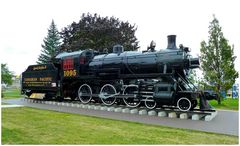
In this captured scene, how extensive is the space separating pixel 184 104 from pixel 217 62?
8.40m

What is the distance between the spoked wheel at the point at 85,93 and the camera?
49.4 feet

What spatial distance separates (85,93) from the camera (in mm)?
15312

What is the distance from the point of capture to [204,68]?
18.5m

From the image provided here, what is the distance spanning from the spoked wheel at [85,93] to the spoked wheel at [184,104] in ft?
17.6

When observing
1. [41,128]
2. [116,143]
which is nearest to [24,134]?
[41,128]

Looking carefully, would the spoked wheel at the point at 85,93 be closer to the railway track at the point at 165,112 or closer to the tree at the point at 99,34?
the railway track at the point at 165,112

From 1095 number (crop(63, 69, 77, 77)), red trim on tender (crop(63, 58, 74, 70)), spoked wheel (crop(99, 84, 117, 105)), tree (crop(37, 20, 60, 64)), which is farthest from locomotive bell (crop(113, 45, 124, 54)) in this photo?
tree (crop(37, 20, 60, 64))

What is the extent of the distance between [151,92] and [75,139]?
19.7ft

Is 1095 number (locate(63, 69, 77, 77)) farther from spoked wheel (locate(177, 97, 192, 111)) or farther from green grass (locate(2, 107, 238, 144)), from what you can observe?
green grass (locate(2, 107, 238, 144))

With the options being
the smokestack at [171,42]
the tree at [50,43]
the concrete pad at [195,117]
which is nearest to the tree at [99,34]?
the smokestack at [171,42]

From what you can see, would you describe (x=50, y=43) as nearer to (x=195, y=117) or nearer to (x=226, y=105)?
(x=226, y=105)

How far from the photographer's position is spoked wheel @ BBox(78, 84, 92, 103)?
15.1 m

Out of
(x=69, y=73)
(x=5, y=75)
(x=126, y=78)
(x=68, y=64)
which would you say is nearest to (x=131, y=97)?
(x=126, y=78)

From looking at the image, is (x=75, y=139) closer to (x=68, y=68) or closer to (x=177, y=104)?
(x=177, y=104)
